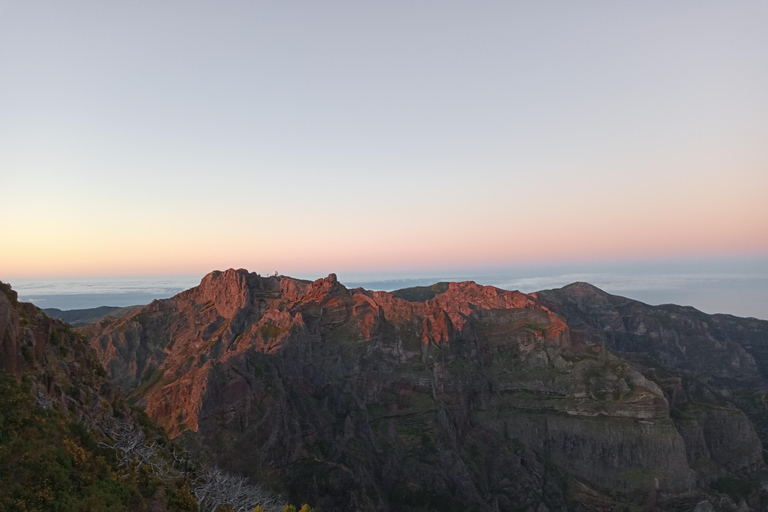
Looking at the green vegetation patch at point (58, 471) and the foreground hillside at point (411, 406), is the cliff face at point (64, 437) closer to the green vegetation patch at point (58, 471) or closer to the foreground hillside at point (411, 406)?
the green vegetation patch at point (58, 471)

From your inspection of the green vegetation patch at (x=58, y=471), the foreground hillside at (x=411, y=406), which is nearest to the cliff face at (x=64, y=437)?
the green vegetation patch at (x=58, y=471)

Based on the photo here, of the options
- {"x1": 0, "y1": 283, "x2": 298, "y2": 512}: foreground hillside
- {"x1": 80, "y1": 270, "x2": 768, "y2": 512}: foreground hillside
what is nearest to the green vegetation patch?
{"x1": 0, "y1": 283, "x2": 298, "y2": 512}: foreground hillside

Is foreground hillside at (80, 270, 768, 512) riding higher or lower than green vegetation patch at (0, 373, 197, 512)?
lower

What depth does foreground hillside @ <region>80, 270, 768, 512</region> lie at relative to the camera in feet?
379

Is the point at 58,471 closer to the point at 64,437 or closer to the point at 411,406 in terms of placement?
the point at 64,437

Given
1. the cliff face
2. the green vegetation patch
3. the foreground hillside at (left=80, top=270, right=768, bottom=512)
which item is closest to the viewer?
the green vegetation patch

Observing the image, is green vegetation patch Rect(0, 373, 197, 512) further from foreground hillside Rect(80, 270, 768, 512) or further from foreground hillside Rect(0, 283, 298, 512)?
foreground hillside Rect(80, 270, 768, 512)

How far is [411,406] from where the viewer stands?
153625mm

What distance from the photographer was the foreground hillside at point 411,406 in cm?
11556

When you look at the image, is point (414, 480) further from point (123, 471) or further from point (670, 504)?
point (123, 471)

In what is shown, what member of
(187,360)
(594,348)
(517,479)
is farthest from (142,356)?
(594,348)

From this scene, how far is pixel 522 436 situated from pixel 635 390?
121ft

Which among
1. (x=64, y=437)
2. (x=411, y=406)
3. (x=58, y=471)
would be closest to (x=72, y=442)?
(x=64, y=437)

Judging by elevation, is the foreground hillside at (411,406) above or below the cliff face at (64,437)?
below
